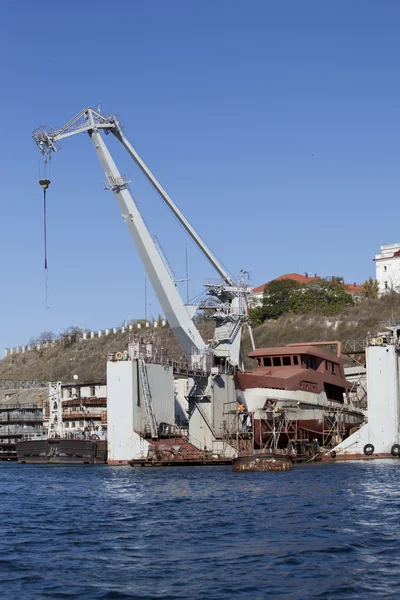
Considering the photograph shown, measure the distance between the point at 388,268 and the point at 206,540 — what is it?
490 ft

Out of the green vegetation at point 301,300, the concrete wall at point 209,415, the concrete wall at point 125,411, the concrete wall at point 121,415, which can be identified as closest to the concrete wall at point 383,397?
the concrete wall at point 209,415

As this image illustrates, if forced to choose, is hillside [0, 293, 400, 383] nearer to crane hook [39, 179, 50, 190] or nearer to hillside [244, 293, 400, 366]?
hillside [244, 293, 400, 366]

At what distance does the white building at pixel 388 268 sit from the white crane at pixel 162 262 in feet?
277

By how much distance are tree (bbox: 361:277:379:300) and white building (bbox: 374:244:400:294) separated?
3.33ft

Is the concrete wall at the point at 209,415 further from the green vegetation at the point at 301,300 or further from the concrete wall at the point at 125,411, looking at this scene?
the green vegetation at the point at 301,300

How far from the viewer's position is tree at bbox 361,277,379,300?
176250 millimetres

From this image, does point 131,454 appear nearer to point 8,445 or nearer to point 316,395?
point 316,395

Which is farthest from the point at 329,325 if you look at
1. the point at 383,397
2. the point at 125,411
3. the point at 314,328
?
the point at 383,397

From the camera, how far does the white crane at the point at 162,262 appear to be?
88000 millimetres

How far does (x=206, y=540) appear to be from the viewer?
3341 cm

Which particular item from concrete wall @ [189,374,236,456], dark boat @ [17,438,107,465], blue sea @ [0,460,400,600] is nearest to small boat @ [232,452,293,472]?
blue sea @ [0,460,400,600]

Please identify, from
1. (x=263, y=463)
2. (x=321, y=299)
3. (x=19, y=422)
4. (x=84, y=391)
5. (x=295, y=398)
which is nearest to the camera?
(x=263, y=463)

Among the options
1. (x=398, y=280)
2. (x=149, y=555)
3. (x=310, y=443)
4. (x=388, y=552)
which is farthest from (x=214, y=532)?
(x=398, y=280)

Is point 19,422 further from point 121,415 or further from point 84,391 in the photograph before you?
point 121,415
